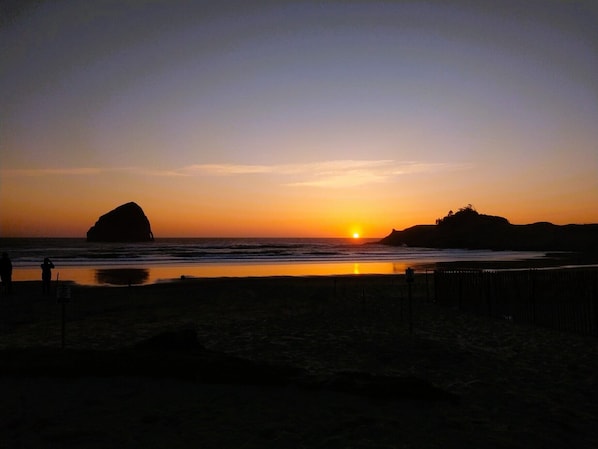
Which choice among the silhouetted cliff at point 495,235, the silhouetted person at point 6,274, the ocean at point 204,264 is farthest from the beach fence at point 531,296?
the silhouetted cliff at point 495,235

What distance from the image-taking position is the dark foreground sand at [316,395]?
5.43 m

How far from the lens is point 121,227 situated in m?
188

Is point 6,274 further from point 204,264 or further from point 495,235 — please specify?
point 495,235

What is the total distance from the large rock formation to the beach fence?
178m

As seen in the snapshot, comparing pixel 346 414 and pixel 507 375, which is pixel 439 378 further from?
pixel 346 414

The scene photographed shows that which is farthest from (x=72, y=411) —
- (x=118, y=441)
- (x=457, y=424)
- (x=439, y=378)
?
(x=439, y=378)

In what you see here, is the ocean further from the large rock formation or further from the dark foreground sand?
the large rock formation

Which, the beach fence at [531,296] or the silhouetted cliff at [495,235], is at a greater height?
the silhouetted cliff at [495,235]

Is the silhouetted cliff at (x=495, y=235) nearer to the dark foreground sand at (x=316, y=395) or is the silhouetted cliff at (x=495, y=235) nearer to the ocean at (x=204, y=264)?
the ocean at (x=204, y=264)

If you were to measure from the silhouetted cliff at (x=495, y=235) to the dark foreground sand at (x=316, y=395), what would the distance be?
252 feet

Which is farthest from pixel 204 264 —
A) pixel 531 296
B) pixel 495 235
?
pixel 495 235

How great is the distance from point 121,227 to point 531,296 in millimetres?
188695

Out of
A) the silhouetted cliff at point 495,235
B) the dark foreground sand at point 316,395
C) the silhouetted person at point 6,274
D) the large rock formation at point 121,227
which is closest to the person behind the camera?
the dark foreground sand at point 316,395

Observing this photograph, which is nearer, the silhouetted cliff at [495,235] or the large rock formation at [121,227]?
the silhouetted cliff at [495,235]
